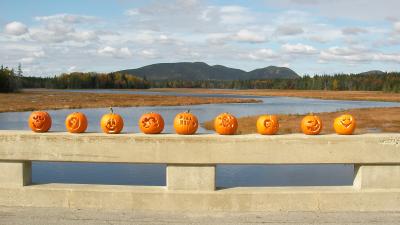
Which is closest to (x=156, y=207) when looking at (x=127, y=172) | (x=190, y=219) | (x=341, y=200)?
(x=190, y=219)

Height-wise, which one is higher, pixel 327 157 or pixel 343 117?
pixel 343 117

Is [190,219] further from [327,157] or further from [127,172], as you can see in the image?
[127,172]

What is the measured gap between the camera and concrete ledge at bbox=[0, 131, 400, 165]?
701 centimetres

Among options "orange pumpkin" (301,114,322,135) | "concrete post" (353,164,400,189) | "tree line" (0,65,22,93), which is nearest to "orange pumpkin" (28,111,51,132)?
"orange pumpkin" (301,114,322,135)

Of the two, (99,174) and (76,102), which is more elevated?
(76,102)

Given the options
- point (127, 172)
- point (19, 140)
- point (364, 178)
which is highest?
point (19, 140)

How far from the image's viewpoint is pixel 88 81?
612ft

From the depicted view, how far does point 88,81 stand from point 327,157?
18562 centimetres

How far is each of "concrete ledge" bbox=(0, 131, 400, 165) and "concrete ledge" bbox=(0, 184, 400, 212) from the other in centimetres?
49

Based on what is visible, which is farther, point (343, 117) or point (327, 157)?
point (343, 117)

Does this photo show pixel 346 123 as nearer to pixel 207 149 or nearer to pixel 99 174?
pixel 207 149

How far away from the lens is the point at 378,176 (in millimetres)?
7242

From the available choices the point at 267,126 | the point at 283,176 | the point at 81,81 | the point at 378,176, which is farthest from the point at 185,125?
the point at 81,81

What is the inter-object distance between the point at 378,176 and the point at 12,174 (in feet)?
18.2
